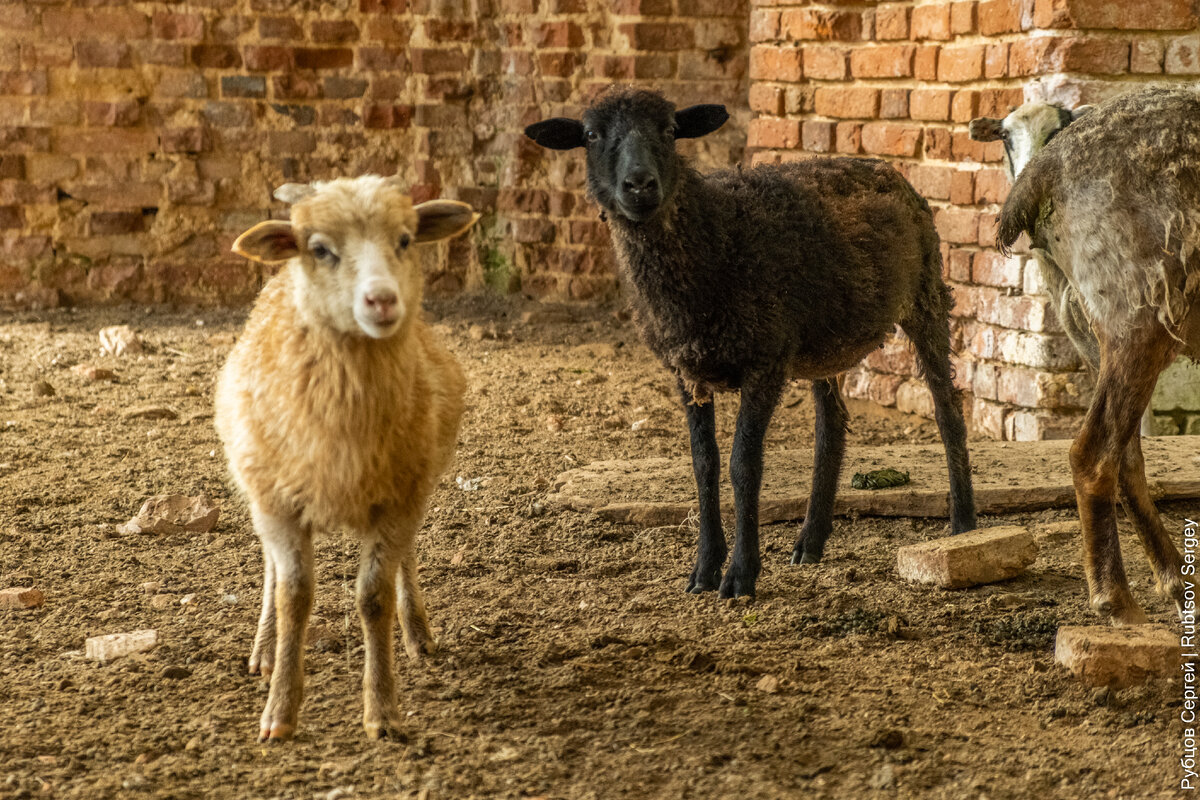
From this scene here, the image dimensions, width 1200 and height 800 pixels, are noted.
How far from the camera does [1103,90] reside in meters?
5.48

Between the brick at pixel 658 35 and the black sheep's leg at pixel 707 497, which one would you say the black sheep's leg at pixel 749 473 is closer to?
the black sheep's leg at pixel 707 497

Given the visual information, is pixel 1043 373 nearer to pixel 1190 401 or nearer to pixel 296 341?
pixel 1190 401

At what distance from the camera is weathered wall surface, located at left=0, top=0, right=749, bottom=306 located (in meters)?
8.51

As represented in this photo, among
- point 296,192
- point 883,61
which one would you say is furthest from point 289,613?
point 883,61

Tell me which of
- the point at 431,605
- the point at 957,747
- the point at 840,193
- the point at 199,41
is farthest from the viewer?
the point at 199,41

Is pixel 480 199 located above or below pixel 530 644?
above

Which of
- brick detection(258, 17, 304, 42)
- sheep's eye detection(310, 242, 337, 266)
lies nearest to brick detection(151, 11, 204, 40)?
brick detection(258, 17, 304, 42)

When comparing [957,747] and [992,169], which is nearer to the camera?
[957,747]

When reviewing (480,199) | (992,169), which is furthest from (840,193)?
(480,199)

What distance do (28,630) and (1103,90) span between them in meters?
4.82

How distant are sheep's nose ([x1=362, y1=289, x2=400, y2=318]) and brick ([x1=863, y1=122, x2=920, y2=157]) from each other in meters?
4.34

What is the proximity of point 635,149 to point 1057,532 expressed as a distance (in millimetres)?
2225

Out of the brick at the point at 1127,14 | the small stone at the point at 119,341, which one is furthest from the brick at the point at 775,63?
the small stone at the point at 119,341

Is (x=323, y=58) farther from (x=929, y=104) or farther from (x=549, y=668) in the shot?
(x=549, y=668)
